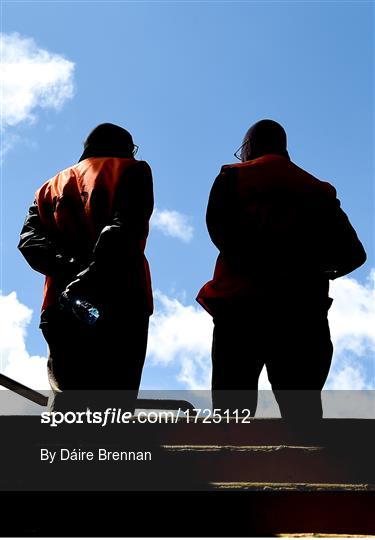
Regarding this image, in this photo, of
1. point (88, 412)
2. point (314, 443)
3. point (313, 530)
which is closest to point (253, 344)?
point (314, 443)

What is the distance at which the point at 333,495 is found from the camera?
2.47 meters

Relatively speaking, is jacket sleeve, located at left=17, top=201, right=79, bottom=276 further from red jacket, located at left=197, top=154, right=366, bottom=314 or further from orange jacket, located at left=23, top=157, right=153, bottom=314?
red jacket, located at left=197, top=154, right=366, bottom=314

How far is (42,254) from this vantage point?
3391 millimetres

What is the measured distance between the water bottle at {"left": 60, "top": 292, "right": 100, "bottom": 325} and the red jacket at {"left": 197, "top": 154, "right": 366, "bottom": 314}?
1.73 feet

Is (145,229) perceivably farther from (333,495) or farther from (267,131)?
(333,495)

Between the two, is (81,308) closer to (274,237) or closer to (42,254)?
(42,254)

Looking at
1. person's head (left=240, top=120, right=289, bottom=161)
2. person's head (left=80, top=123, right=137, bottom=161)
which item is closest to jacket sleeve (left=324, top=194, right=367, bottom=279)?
person's head (left=240, top=120, right=289, bottom=161)

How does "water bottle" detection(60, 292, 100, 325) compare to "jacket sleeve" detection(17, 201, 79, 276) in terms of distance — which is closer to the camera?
"water bottle" detection(60, 292, 100, 325)

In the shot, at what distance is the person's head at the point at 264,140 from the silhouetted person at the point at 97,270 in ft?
1.96

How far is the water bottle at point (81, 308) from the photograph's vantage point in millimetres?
3104

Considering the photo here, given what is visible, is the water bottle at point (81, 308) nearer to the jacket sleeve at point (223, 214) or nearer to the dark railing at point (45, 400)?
the dark railing at point (45, 400)

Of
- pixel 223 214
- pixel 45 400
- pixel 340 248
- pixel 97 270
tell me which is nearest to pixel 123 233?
pixel 97 270

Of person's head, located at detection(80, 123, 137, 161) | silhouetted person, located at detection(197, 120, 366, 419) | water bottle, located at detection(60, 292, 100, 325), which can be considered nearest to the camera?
water bottle, located at detection(60, 292, 100, 325)

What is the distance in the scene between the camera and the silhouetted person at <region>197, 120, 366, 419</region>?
3.25 meters
